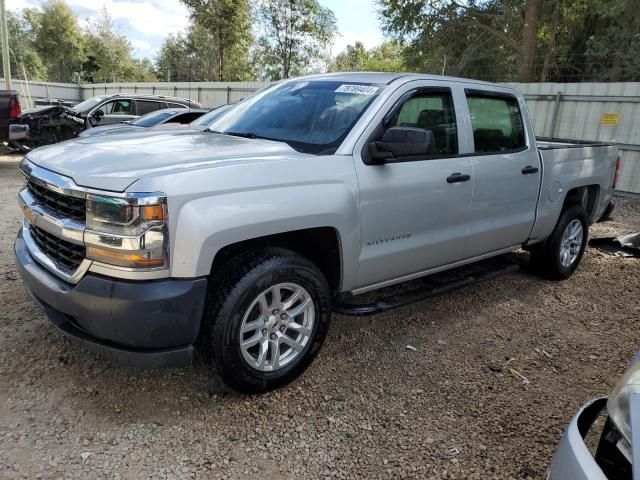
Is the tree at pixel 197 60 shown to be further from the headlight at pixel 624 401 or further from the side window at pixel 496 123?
the headlight at pixel 624 401

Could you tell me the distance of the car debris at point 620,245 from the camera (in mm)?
6434

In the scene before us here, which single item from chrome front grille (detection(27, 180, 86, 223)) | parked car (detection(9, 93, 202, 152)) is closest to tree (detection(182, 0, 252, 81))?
parked car (detection(9, 93, 202, 152))

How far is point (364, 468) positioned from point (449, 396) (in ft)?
2.91

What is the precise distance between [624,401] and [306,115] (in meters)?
2.59

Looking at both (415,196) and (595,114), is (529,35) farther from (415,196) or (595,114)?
(415,196)

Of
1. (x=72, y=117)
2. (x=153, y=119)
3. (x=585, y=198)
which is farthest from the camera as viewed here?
(x=72, y=117)

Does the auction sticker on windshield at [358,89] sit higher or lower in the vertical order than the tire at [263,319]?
higher

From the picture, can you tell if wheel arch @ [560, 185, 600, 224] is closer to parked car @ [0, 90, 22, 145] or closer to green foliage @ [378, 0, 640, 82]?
parked car @ [0, 90, 22, 145]

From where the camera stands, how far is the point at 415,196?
11.2 feet

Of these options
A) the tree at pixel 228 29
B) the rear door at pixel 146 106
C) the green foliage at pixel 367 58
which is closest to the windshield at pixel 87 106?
the rear door at pixel 146 106

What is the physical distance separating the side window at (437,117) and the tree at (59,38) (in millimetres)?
49204

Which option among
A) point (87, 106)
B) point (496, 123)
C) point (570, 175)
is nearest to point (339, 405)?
point (496, 123)

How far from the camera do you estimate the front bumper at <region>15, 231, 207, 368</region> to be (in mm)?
2379

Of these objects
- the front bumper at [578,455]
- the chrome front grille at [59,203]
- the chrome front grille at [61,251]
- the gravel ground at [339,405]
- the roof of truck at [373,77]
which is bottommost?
the gravel ground at [339,405]
